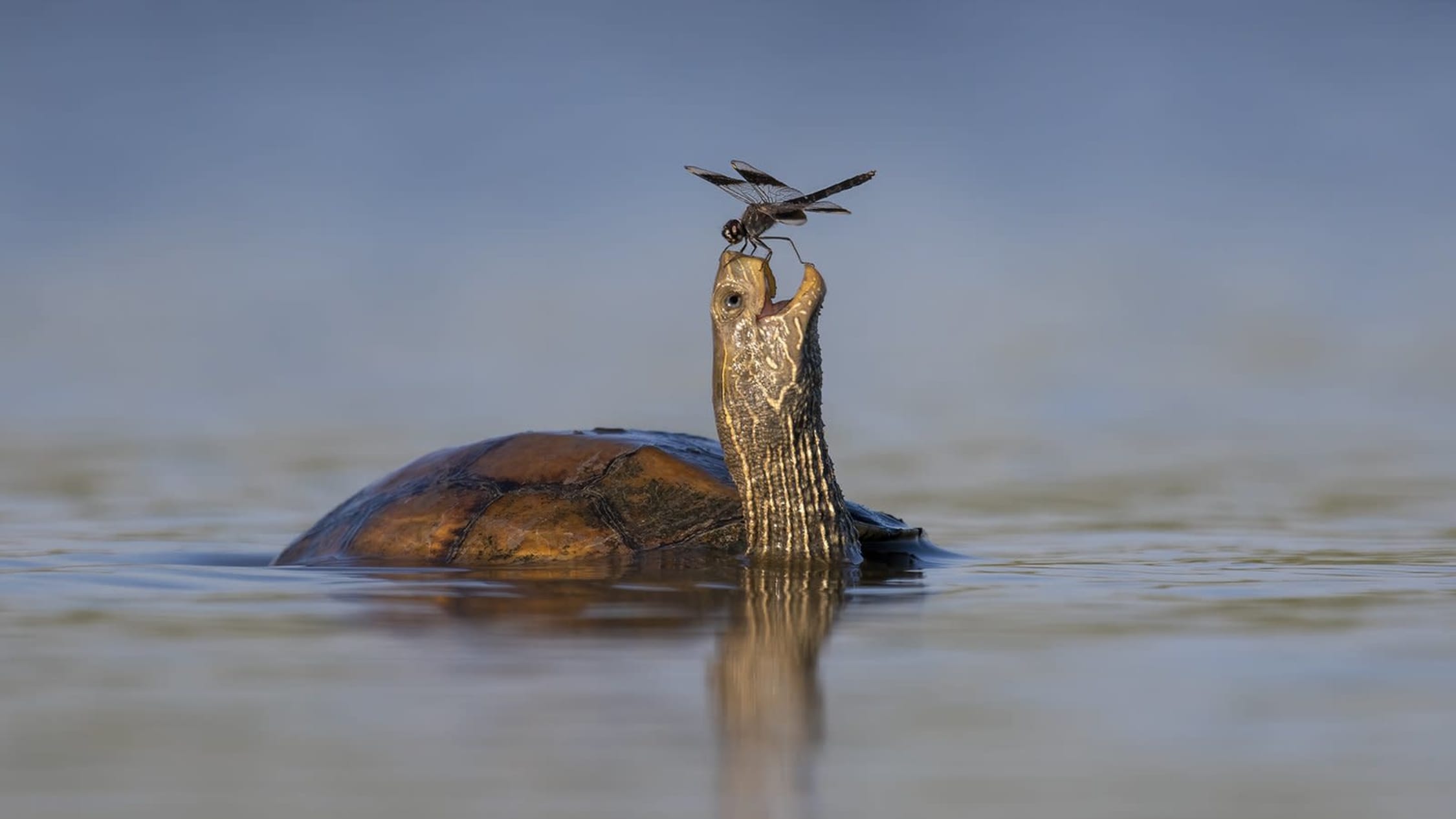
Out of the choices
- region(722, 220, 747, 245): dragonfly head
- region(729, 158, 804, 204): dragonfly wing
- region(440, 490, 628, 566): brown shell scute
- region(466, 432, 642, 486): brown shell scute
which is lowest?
region(440, 490, 628, 566): brown shell scute

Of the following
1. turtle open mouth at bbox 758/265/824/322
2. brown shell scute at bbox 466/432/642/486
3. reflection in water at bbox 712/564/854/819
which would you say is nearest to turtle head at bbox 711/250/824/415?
turtle open mouth at bbox 758/265/824/322

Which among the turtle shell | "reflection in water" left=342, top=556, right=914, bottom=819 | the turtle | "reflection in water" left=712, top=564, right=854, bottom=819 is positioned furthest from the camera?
the turtle shell

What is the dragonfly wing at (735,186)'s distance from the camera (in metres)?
5.66

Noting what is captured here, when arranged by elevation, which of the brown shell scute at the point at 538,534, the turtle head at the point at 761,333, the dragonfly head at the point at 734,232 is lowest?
the brown shell scute at the point at 538,534

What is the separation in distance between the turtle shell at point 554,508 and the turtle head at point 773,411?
0.69 feet

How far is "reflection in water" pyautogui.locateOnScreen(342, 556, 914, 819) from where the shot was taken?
2.44 meters

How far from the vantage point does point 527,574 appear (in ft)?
17.2

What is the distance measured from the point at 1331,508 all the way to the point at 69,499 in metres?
7.40

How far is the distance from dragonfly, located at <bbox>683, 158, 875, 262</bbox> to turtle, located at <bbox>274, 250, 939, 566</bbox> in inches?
4.9

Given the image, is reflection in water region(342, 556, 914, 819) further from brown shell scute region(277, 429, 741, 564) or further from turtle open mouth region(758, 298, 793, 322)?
turtle open mouth region(758, 298, 793, 322)

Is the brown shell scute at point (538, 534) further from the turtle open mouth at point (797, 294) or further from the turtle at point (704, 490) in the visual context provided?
the turtle open mouth at point (797, 294)

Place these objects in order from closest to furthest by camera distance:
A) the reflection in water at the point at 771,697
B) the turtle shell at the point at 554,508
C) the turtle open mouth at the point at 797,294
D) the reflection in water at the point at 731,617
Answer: the reflection in water at the point at 771,697 < the reflection in water at the point at 731,617 < the turtle open mouth at the point at 797,294 < the turtle shell at the point at 554,508

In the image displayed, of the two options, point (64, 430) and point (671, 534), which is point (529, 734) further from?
point (64, 430)

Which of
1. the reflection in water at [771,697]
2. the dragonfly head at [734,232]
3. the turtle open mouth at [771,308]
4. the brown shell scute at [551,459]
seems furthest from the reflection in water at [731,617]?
the dragonfly head at [734,232]
